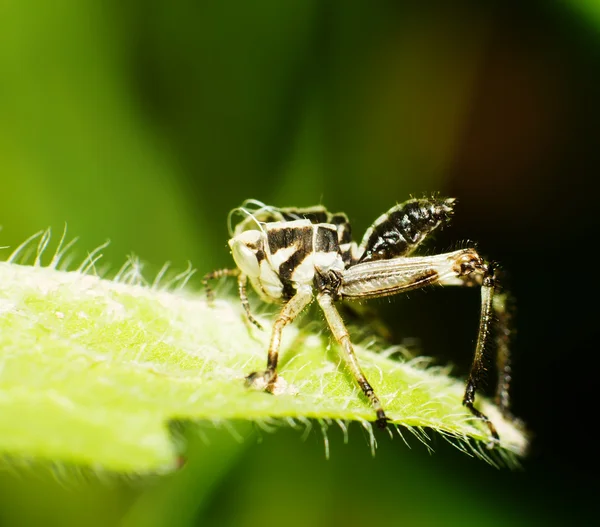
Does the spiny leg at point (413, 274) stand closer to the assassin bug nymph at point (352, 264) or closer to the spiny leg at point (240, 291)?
the assassin bug nymph at point (352, 264)

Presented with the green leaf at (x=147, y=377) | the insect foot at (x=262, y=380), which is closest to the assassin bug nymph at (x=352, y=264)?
the green leaf at (x=147, y=377)

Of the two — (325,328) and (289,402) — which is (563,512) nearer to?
(325,328)

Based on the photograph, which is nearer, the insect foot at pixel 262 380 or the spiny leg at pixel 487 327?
the insect foot at pixel 262 380

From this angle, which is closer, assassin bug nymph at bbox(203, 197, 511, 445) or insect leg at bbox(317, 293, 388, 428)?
insect leg at bbox(317, 293, 388, 428)

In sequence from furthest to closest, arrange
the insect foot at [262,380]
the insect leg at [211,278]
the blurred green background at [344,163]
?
the blurred green background at [344,163], the insect leg at [211,278], the insect foot at [262,380]

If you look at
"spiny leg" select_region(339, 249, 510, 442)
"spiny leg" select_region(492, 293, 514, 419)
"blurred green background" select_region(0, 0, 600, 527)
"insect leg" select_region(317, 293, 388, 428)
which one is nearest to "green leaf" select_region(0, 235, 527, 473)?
"insect leg" select_region(317, 293, 388, 428)

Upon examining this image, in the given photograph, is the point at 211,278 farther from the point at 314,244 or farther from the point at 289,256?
the point at 314,244

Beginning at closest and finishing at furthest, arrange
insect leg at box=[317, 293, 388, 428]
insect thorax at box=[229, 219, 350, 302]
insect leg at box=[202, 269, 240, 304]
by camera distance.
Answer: insect leg at box=[317, 293, 388, 428], insect leg at box=[202, 269, 240, 304], insect thorax at box=[229, 219, 350, 302]

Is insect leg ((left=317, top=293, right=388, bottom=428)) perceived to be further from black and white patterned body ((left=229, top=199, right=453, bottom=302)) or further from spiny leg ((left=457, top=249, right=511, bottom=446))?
spiny leg ((left=457, top=249, right=511, bottom=446))
